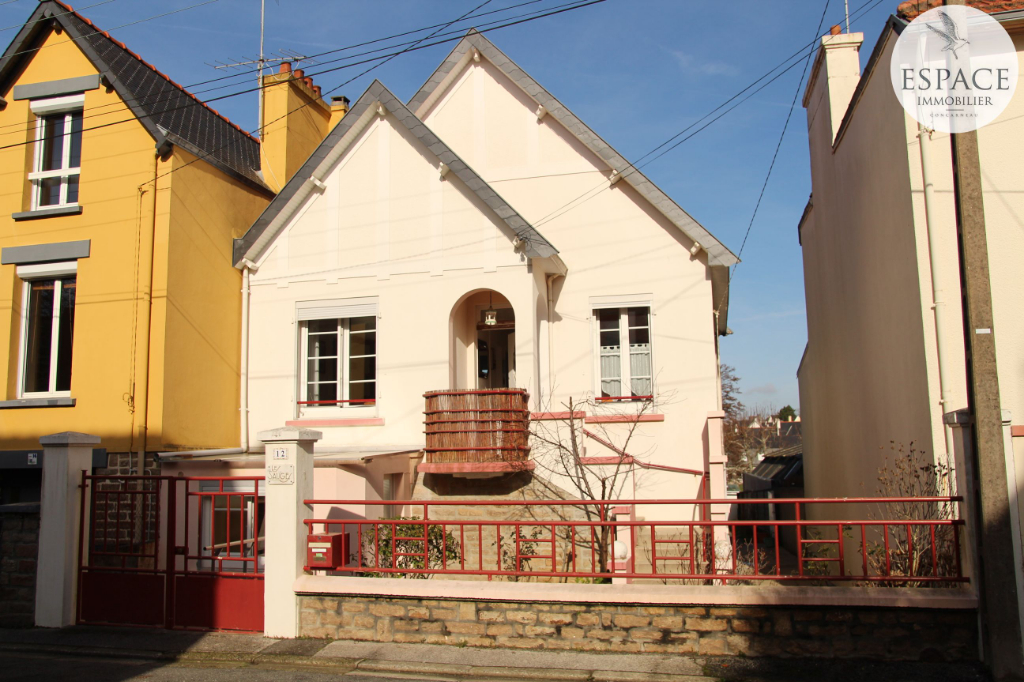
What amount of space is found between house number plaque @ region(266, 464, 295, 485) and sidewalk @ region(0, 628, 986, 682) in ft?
5.02

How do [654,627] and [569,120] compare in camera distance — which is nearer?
[654,627]

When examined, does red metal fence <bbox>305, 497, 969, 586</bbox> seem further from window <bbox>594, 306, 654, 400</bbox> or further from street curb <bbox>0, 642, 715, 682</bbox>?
window <bbox>594, 306, 654, 400</bbox>

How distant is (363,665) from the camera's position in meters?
7.07

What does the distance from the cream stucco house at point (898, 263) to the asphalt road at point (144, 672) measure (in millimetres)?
5988

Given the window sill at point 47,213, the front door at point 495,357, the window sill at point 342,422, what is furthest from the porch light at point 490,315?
the window sill at point 47,213

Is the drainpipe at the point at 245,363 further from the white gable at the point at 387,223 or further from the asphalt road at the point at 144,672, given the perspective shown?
the asphalt road at the point at 144,672

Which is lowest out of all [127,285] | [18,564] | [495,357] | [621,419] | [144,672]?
[144,672]

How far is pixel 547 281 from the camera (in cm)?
1324

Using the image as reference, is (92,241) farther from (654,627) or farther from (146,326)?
(654,627)

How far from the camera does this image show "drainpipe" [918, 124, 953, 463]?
813cm

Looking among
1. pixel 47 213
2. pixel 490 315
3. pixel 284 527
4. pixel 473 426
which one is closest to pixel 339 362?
pixel 490 315

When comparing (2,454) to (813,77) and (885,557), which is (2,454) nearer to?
(885,557)

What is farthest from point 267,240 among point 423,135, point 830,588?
point 830,588

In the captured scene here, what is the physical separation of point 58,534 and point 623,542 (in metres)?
6.54
